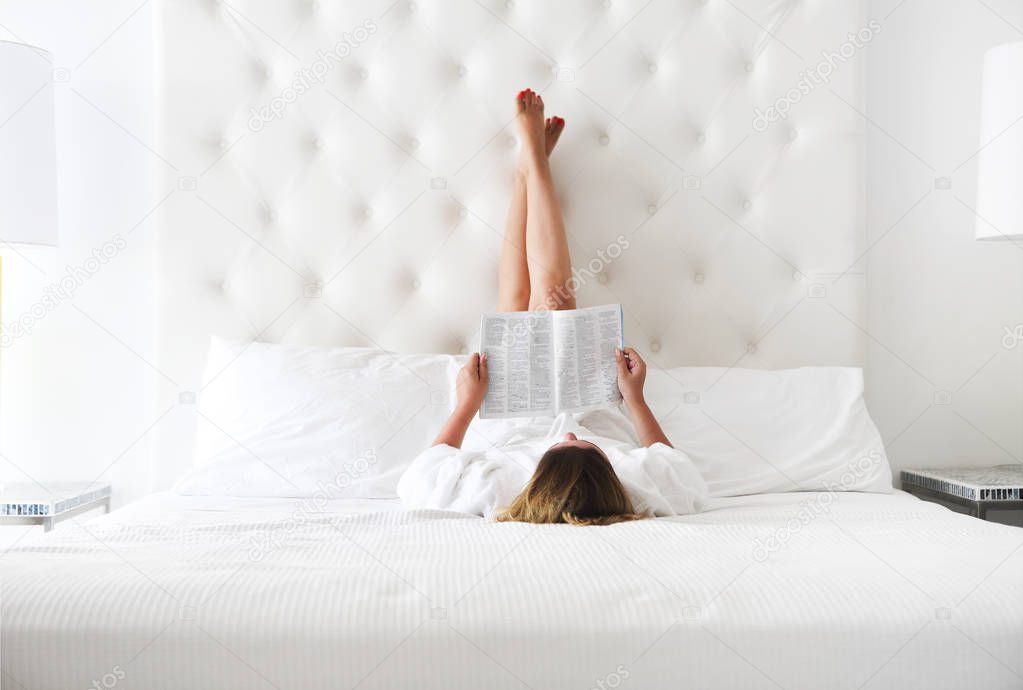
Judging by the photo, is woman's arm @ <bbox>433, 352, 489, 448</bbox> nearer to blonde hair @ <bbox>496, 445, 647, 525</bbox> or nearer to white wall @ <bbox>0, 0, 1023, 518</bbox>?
blonde hair @ <bbox>496, 445, 647, 525</bbox>

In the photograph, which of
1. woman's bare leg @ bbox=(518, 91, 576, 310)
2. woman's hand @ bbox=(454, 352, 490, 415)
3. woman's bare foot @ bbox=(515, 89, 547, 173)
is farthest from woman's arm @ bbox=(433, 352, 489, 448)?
woman's bare foot @ bbox=(515, 89, 547, 173)

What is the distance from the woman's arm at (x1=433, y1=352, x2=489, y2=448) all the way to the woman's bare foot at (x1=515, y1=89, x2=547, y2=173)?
0.55 metres

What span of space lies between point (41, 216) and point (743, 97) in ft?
5.86

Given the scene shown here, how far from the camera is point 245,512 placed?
5.56 ft

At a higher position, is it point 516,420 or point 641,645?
point 516,420

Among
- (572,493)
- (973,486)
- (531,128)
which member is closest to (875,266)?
(973,486)

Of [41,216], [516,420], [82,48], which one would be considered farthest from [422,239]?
[82,48]

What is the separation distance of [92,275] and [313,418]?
2.76 feet

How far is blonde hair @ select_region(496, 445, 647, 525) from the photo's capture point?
1522 millimetres

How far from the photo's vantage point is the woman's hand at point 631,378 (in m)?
1.93

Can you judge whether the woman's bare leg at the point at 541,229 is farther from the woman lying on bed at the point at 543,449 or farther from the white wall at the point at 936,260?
the white wall at the point at 936,260

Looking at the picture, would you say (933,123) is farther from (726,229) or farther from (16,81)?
(16,81)

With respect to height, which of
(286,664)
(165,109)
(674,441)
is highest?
(165,109)

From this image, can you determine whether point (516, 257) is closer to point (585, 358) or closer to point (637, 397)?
point (585, 358)
